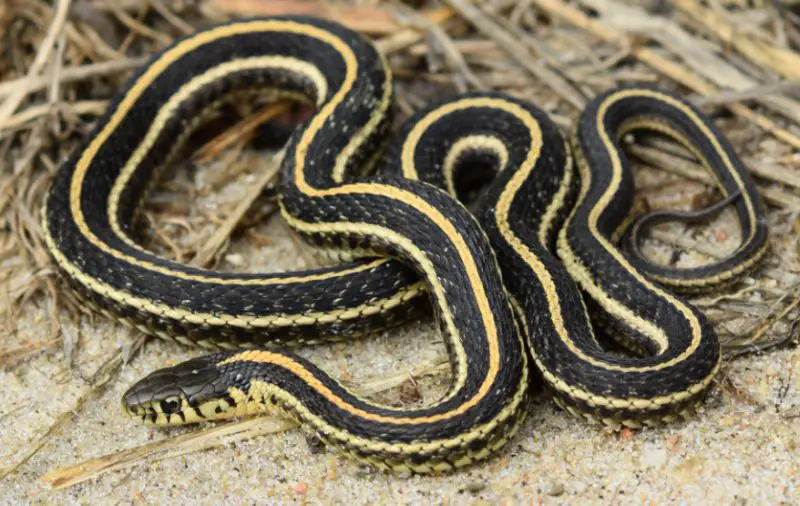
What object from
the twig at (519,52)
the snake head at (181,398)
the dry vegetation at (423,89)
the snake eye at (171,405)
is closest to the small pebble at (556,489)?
the dry vegetation at (423,89)

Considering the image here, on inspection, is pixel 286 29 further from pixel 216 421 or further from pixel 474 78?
pixel 216 421

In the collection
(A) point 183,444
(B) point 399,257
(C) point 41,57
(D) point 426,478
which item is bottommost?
(A) point 183,444

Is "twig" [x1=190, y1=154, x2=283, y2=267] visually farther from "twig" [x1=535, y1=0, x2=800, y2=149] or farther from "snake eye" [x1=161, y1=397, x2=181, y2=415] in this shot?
"twig" [x1=535, y1=0, x2=800, y2=149]

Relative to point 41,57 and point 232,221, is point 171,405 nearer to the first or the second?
point 232,221

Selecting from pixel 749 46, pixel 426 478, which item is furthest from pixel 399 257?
pixel 749 46

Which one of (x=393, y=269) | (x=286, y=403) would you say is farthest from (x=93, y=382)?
(x=393, y=269)

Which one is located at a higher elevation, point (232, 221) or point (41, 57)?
point (41, 57)

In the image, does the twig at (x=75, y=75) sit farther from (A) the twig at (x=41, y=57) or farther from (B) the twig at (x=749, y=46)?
(B) the twig at (x=749, y=46)
